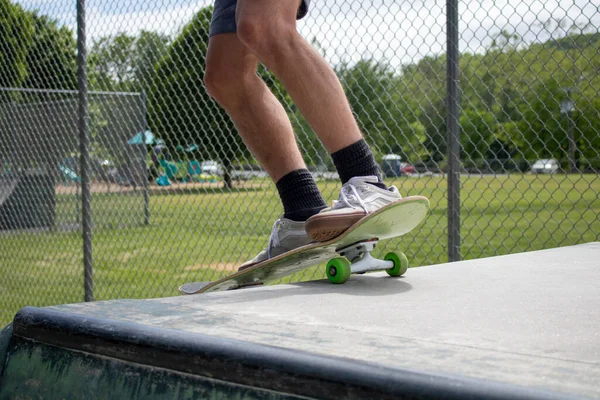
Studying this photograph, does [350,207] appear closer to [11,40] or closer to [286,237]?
[286,237]

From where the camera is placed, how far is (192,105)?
17953 millimetres

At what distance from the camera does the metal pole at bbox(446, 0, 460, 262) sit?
10.6ft

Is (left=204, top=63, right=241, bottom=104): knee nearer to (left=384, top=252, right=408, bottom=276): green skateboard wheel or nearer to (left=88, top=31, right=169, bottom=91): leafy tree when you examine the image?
(left=384, top=252, right=408, bottom=276): green skateboard wheel

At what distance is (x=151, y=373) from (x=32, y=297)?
5.33 metres

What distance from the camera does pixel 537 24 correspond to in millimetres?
3389

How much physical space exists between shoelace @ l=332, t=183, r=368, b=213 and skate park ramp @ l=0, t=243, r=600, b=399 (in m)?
0.26

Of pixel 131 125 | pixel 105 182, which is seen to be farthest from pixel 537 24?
pixel 131 125

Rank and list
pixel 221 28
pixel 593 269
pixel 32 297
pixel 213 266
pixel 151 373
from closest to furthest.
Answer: pixel 151 373 < pixel 593 269 < pixel 221 28 < pixel 32 297 < pixel 213 266

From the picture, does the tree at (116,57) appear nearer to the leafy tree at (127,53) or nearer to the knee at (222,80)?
the leafy tree at (127,53)

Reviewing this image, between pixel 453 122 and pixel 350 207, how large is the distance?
1410 millimetres

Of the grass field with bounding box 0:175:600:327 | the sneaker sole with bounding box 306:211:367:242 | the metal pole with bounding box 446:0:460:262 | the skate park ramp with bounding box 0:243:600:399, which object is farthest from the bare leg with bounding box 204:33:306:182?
the grass field with bounding box 0:175:600:327

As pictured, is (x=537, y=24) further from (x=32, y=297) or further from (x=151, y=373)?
(x=32, y=297)

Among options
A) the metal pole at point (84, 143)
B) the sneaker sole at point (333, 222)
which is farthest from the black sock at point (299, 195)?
the metal pole at point (84, 143)

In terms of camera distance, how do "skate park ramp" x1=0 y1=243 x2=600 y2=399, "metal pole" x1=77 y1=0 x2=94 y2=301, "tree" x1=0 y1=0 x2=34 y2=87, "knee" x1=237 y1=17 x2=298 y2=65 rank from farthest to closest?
"tree" x1=0 y1=0 x2=34 y2=87 → "metal pole" x1=77 y1=0 x2=94 y2=301 → "knee" x1=237 y1=17 x2=298 y2=65 → "skate park ramp" x1=0 y1=243 x2=600 y2=399
